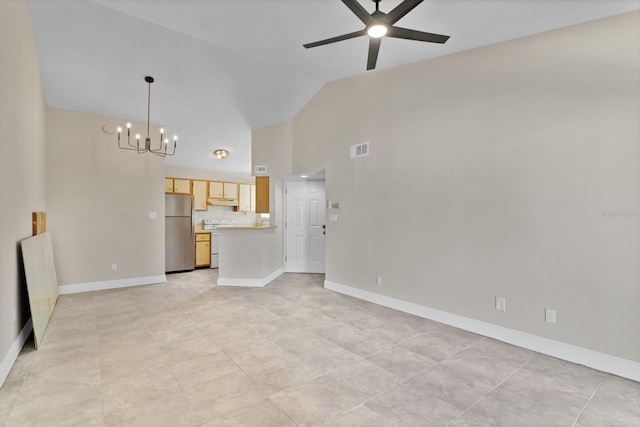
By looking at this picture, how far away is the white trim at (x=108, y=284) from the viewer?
15.8 feet

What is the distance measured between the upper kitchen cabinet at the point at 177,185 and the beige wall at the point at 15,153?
3.72m

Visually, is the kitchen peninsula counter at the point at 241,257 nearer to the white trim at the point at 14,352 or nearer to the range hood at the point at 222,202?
the white trim at the point at 14,352

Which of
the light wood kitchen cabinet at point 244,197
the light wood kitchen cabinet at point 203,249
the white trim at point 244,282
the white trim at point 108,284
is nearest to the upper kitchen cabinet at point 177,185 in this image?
the light wood kitchen cabinet at point 203,249

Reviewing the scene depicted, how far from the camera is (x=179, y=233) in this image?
21.6ft

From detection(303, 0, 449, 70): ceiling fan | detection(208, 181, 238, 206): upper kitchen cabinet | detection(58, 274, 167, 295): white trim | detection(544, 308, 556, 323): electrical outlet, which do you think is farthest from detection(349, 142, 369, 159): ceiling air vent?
detection(208, 181, 238, 206): upper kitchen cabinet

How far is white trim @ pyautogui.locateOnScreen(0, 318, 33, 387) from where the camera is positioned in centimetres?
220

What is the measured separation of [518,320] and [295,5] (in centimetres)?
370

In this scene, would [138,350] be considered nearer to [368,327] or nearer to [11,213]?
[11,213]

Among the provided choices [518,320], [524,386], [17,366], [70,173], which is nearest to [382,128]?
[518,320]

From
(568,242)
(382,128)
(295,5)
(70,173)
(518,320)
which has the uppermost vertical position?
(295,5)

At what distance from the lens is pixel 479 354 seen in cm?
271

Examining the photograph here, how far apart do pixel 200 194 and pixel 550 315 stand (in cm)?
732

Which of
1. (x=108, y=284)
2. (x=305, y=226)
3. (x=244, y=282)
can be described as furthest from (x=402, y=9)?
(x=108, y=284)

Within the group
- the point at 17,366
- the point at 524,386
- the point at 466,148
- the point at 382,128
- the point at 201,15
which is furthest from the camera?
the point at 382,128
